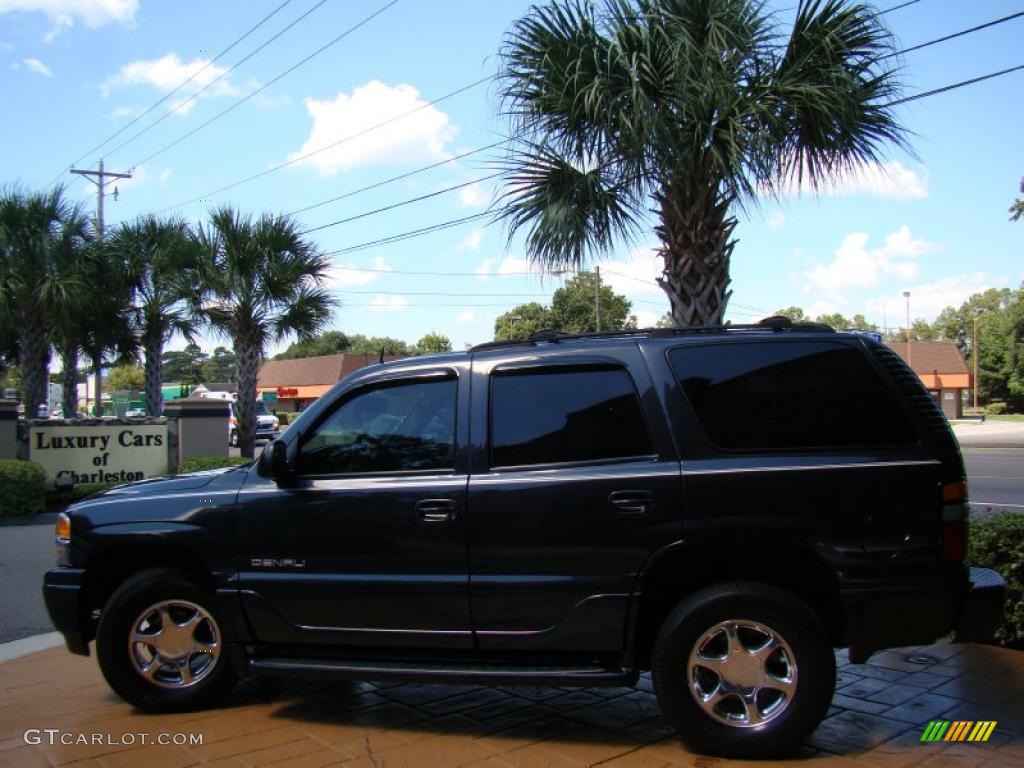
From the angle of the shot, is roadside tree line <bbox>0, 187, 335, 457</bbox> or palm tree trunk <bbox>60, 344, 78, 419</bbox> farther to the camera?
palm tree trunk <bbox>60, 344, 78, 419</bbox>

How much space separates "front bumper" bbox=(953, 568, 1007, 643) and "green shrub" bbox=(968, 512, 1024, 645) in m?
1.43

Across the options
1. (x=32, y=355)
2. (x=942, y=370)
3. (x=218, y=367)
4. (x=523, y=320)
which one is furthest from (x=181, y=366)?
(x=32, y=355)

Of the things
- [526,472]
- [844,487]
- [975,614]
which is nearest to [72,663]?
[526,472]

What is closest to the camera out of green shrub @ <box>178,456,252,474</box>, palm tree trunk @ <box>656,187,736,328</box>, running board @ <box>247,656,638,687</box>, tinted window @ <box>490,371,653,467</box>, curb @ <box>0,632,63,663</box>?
running board @ <box>247,656,638,687</box>

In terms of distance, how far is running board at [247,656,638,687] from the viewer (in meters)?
3.79

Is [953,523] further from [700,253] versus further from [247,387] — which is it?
[247,387]

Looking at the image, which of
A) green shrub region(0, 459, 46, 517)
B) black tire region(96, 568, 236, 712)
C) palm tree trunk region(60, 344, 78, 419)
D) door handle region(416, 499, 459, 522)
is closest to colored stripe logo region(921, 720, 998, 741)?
door handle region(416, 499, 459, 522)

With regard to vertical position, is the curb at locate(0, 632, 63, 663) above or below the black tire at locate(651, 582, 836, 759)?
below

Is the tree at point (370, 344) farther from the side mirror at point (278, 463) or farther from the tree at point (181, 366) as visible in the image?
the side mirror at point (278, 463)

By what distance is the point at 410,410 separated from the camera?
14.3ft

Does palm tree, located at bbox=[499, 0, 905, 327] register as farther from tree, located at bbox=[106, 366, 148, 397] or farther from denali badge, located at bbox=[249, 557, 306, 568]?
tree, located at bbox=[106, 366, 148, 397]

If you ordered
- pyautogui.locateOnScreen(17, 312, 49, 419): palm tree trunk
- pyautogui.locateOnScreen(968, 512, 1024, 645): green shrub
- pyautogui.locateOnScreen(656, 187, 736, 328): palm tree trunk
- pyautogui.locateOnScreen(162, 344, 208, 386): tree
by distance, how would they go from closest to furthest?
pyautogui.locateOnScreen(968, 512, 1024, 645): green shrub → pyautogui.locateOnScreen(656, 187, 736, 328): palm tree trunk → pyautogui.locateOnScreen(17, 312, 49, 419): palm tree trunk → pyautogui.locateOnScreen(162, 344, 208, 386): tree

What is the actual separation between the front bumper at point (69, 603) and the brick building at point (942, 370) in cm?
5538

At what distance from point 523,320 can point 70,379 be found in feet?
163
